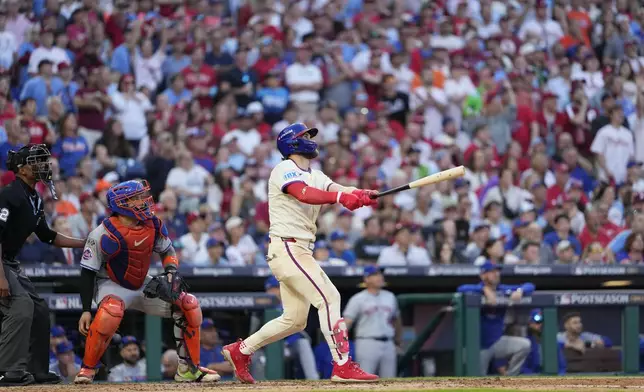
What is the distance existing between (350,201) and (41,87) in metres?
7.47

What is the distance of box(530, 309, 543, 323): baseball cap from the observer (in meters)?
11.2

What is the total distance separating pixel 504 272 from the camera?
11914 mm

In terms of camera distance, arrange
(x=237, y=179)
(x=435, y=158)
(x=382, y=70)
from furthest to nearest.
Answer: (x=382, y=70) < (x=435, y=158) < (x=237, y=179)

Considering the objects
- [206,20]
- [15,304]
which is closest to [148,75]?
[206,20]

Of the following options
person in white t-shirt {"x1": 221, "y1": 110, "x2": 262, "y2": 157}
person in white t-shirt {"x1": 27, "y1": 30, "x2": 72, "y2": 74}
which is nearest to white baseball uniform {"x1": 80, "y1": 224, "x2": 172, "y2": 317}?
person in white t-shirt {"x1": 221, "y1": 110, "x2": 262, "y2": 157}

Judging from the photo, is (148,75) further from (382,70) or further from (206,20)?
(382,70)

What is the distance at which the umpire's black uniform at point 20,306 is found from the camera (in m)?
8.07

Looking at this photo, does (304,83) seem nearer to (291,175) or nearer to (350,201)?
(291,175)

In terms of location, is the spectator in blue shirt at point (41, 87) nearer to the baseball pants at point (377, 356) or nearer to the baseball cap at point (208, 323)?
the baseball cap at point (208, 323)

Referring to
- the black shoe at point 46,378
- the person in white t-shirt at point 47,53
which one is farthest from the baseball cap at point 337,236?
the black shoe at point 46,378

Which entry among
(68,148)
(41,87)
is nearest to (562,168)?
(68,148)

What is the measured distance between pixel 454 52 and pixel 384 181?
3389mm

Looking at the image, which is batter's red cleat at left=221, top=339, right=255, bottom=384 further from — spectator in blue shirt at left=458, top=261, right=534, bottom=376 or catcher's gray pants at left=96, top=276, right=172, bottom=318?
spectator in blue shirt at left=458, top=261, right=534, bottom=376

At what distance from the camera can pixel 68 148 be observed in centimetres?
1376
